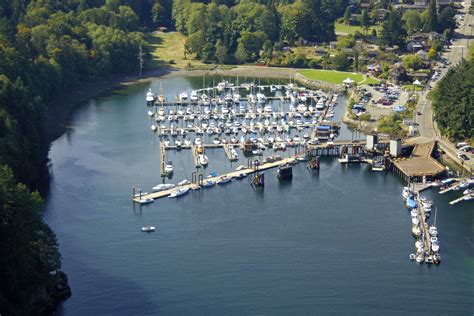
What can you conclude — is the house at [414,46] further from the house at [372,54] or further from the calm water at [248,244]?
the calm water at [248,244]

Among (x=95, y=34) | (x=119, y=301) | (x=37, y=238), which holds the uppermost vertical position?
(x=95, y=34)

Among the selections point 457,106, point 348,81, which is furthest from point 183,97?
point 457,106

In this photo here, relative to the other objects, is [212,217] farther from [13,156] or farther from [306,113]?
[306,113]

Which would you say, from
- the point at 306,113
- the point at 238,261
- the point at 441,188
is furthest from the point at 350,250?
the point at 306,113

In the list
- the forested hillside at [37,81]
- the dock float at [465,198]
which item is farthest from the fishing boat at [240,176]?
the dock float at [465,198]

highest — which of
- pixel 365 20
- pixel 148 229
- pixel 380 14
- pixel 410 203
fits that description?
pixel 380 14

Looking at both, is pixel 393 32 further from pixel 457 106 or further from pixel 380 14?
pixel 457 106
